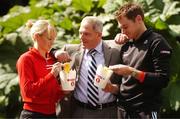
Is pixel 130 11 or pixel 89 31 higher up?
pixel 130 11

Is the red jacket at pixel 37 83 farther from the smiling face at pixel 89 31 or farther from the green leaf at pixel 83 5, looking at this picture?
the green leaf at pixel 83 5

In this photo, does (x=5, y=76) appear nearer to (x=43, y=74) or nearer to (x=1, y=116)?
(x=1, y=116)

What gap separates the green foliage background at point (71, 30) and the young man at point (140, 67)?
69.8 inches

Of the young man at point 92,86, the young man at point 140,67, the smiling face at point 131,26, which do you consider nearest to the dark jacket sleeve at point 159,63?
the young man at point 140,67

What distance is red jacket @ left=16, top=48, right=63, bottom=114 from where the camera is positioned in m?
4.06

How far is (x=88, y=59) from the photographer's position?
175 inches

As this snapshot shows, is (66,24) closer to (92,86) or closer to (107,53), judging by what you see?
(107,53)

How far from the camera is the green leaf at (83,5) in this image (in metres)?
6.93

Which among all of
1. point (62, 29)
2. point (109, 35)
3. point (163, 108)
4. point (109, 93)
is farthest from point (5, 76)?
point (109, 93)

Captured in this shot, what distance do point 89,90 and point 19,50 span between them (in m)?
2.68

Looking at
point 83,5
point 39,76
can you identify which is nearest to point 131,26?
point 39,76

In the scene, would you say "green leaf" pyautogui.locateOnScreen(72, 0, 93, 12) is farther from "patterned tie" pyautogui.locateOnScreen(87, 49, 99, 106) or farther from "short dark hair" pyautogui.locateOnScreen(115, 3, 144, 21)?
"short dark hair" pyautogui.locateOnScreen(115, 3, 144, 21)

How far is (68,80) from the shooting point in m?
4.13

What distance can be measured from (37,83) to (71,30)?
2917mm
